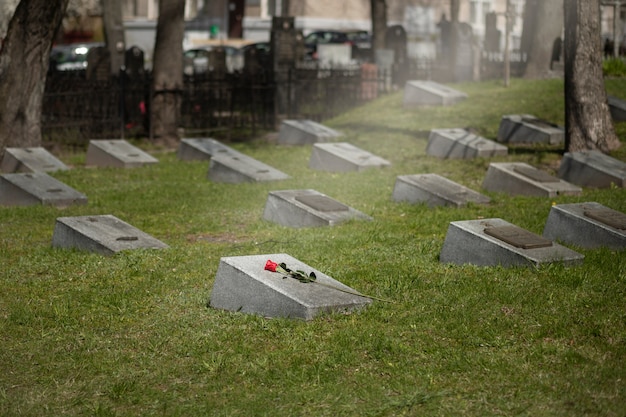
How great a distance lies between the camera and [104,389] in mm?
6102

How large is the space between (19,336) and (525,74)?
Result: 63.3 feet

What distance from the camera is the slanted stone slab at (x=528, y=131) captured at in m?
17.1

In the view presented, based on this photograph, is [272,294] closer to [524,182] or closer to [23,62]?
[524,182]

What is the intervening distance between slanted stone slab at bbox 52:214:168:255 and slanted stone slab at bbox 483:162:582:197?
17.1 ft

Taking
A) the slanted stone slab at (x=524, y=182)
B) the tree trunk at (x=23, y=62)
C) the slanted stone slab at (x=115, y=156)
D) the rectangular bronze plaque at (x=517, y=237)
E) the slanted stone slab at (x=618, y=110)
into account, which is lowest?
the slanted stone slab at (x=115, y=156)

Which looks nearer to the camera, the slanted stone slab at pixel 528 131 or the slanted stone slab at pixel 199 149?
the slanted stone slab at pixel 199 149

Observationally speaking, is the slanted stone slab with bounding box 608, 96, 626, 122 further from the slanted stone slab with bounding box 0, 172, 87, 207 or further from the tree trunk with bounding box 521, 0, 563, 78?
the slanted stone slab with bounding box 0, 172, 87, 207

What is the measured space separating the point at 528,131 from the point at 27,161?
8.12m

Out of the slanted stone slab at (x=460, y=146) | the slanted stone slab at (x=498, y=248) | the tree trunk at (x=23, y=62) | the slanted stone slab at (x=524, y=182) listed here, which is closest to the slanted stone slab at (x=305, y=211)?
the slanted stone slab at (x=498, y=248)

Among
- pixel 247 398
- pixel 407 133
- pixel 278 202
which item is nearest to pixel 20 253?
pixel 278 202

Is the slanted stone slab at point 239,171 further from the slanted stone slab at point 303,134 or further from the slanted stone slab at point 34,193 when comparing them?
the slanted stone slab at point 303,134

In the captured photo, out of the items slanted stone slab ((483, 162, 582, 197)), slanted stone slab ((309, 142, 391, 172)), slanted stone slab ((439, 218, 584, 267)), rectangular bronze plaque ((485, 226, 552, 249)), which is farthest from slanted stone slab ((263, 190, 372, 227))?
slanted stone slab ((309, 142, 391, 172))

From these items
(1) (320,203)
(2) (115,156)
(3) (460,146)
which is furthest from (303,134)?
(1) (320,203)

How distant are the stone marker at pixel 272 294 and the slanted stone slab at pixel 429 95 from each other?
46.8 feet
